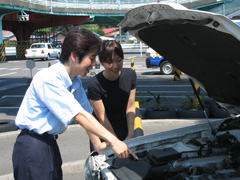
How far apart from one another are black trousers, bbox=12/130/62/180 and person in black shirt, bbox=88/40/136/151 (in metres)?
0.69

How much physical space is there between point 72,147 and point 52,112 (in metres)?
3.74

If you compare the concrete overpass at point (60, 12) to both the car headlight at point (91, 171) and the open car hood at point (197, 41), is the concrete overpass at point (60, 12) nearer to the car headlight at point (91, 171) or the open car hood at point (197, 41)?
the car headlight at point (91, 171)

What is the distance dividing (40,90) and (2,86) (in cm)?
1213

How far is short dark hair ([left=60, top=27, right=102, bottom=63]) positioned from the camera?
2168mm

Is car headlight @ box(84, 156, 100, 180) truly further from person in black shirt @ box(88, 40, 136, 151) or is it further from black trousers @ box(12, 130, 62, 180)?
black trousers @ box(12, 130, 62, 180)

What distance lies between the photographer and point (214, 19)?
72.5 inches

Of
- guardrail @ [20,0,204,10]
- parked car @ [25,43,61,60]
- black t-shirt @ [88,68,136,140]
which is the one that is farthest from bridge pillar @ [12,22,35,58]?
black t-shirt @ [88,68,136,140]

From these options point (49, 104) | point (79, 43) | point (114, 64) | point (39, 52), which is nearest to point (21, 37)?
point (39, 52)

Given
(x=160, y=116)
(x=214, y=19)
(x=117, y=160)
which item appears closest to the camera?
(x=214, y=19)

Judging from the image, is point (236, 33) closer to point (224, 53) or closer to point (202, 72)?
point (224, 53)

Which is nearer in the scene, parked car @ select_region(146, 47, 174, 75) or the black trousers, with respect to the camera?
the black trousers

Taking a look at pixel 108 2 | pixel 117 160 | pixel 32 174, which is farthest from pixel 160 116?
pixel 108 2

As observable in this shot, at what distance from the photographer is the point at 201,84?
3.06 m

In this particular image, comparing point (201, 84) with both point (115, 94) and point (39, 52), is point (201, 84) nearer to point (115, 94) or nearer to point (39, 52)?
point (115, 94)
